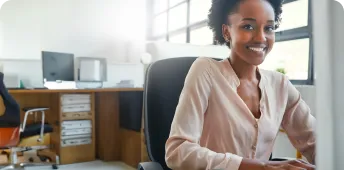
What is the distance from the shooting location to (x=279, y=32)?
130 cm

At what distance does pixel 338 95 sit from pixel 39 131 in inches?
126

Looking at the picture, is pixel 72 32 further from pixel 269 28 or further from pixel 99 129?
pixel 269 28

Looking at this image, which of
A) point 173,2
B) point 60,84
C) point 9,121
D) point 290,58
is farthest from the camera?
point 173,2

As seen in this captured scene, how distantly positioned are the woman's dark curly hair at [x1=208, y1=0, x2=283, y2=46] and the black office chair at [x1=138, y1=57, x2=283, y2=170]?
0.25m

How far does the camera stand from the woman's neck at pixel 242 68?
0.91 m

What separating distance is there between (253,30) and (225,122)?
25 centimetres

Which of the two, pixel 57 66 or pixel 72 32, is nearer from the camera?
pixel 57 66

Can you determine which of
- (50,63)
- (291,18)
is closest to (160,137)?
(291,18)

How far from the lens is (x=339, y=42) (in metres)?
0.31

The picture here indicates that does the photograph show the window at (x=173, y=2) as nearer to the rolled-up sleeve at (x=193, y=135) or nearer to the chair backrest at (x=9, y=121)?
the chair backrest at (x=9, y=121)

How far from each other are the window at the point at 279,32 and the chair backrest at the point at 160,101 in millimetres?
221

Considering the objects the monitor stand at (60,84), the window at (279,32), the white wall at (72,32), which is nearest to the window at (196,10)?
the window at (279,32)

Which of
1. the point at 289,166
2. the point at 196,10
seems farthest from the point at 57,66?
the point at 289,166

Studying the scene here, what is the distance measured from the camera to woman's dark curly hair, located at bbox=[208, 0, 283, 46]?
901 millimetres
